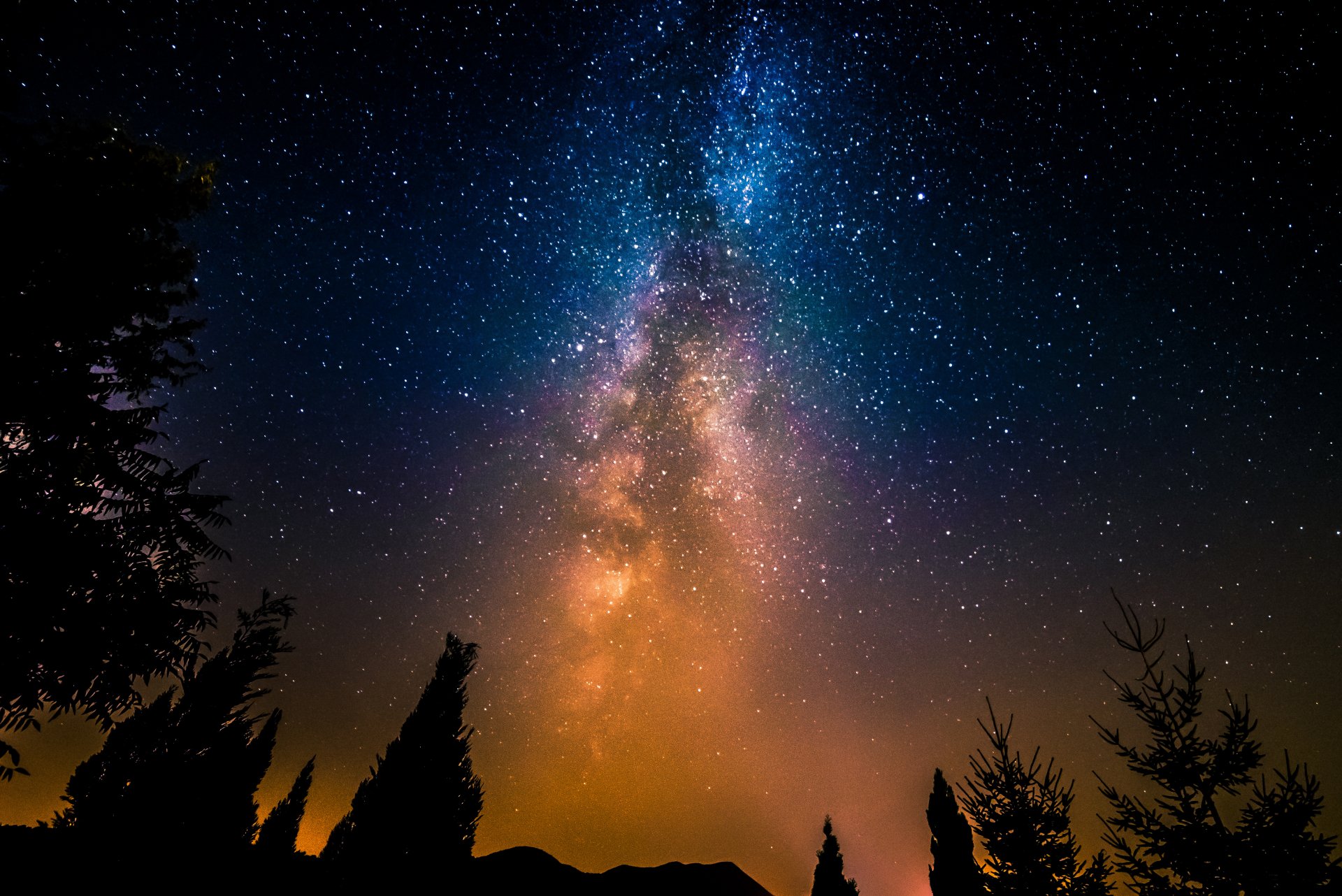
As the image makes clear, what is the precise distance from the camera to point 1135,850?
6773mm

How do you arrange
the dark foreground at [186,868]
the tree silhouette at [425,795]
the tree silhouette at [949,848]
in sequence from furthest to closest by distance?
1. the tree silhouette at [949,848]
2. the tree silhouette at [425,795]
3. the dark foreground at [186,868]

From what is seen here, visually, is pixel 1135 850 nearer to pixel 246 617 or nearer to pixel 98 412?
pixel 98 412

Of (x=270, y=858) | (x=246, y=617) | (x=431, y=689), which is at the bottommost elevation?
(x=270, y=858)

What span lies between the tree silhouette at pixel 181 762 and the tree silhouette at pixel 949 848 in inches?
950

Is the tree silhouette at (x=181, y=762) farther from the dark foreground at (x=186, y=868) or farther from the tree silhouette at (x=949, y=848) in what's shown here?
the tree silhouette at (x=949, y=848)

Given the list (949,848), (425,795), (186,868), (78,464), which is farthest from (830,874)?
(78,464)

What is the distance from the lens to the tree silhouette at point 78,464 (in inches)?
142

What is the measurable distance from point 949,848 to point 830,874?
20.6 feet

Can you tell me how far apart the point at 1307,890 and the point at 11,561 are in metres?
13.3

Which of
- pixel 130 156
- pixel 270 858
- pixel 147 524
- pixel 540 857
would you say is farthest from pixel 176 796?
pixel 540 857

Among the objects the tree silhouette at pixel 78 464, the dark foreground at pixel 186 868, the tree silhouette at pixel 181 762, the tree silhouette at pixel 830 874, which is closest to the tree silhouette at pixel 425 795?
the dark foreground at pixel 186 868

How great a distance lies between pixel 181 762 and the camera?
772 centimetres

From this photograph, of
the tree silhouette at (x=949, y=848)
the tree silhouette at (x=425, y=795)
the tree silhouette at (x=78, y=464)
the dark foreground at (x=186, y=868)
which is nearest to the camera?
the tree silhouette at (x=78, y=464)

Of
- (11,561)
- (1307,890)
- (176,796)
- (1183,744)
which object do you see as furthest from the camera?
(176,796)
